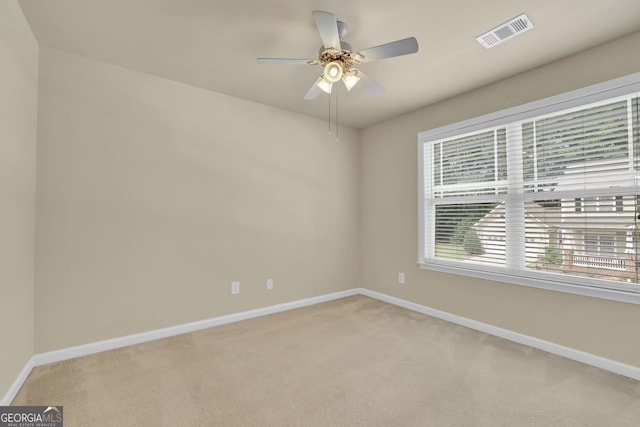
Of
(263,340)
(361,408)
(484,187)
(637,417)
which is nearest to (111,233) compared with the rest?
(263,340)

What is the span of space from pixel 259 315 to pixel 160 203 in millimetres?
1630

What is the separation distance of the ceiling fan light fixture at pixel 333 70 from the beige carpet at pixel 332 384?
7.07 feet

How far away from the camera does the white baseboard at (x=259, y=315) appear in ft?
7.00

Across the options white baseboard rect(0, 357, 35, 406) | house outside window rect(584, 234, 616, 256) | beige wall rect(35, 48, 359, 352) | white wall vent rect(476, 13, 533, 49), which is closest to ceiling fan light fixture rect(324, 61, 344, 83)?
white wall vent rect(476, 13, 533, 49)

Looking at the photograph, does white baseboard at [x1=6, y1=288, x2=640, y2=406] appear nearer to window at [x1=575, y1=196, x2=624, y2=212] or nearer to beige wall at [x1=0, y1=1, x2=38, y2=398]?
beige wall at [x1=0, y1=1, x2=38, y2=398]

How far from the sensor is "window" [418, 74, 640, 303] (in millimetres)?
2211

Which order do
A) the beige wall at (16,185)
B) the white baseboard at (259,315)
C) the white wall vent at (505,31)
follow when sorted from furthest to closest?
the white baseboard at (259,315) < the white wall vent at (505,31) < the beige wall at (16,185)

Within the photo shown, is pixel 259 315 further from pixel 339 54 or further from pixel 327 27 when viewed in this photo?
pixel 327 27

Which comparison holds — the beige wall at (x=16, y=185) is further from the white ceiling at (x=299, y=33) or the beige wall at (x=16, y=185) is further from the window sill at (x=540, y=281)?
the window sill at (x=540, y=281)

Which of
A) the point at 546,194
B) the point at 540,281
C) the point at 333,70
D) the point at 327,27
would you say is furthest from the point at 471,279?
the point at 327,27

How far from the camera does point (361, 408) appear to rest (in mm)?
1771

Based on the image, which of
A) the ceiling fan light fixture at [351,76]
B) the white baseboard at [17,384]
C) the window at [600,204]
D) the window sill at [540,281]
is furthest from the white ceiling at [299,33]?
the white baseboard at [17,384]

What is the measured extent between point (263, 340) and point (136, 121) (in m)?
2.34

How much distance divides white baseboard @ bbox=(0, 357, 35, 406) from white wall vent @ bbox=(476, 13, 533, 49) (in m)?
3.93
